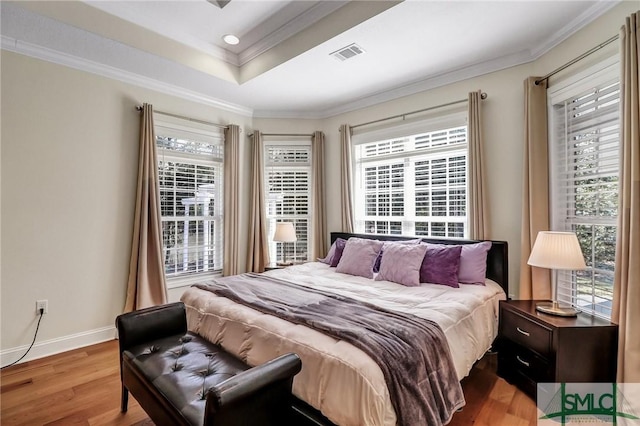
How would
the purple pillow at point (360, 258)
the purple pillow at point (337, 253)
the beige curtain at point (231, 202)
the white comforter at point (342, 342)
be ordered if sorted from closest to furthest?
the white comforter at point (342, 342)
the purple pillow at point (360, 258)
the purple pillow at point (337, 253)
the beige curtain at point (231, 202)

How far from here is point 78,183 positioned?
304 centimetres

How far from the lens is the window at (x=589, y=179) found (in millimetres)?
2275

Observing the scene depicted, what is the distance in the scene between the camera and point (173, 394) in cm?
147

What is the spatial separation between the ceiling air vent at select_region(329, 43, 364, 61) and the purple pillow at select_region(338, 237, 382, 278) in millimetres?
1922

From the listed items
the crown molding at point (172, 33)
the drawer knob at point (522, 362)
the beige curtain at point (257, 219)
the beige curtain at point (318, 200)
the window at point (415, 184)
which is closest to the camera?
the drawer knob at point (522, 362)

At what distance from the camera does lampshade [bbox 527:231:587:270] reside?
211 cm

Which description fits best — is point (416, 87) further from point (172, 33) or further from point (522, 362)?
point (522, 362)

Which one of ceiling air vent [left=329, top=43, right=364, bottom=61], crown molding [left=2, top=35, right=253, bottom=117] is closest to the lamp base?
ceiling air vent [left=329, top=43, right=364, bottom=61]

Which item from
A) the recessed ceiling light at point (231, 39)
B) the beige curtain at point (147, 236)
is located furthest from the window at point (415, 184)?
the beige curtain at point (147, 236)

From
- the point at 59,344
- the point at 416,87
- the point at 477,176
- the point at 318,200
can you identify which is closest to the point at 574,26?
the point at 477,176

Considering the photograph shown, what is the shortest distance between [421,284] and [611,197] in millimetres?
1558

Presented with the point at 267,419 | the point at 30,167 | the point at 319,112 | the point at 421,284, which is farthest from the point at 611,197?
the point at 30,167

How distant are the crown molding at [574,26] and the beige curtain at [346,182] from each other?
2.19 metres

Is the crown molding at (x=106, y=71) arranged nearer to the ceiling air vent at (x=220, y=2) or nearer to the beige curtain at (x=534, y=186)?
the ceiling air vent at (x=220, y=2)
